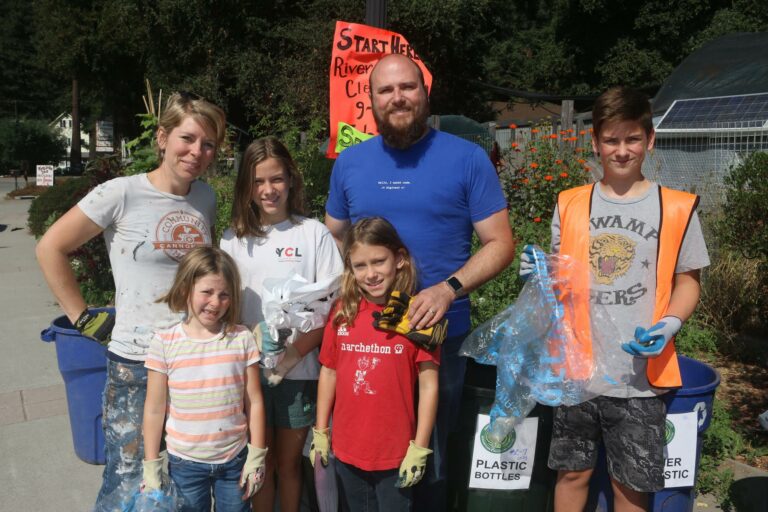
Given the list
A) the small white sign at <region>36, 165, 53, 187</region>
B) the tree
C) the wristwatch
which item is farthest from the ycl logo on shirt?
the tree

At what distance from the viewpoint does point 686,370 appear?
9.98 feet

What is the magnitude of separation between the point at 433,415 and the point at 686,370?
129 cm

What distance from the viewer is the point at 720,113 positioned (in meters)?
7.20

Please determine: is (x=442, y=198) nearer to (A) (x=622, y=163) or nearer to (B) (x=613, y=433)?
(A) (x=622, y=163)

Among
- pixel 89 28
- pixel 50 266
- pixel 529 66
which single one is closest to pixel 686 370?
pixel 50 266

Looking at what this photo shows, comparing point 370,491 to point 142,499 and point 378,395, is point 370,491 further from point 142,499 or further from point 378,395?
point 142,499

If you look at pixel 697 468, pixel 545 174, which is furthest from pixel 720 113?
pixel 697 468

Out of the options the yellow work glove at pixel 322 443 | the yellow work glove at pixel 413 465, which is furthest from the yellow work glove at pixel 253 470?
the yellow work glove at pixel 413 465

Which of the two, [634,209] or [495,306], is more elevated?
[634,209]

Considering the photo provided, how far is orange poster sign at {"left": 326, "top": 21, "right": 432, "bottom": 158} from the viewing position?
5.15 metres

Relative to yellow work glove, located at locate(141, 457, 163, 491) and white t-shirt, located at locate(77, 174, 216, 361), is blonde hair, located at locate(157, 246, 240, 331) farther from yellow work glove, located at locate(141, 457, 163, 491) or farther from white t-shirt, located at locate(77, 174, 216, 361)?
yellow work glove, located at locate(141, 457, 163, 491)

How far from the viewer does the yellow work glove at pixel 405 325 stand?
2.40 meters

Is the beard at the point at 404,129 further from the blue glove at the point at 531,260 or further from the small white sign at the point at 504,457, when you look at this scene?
the small white sign at the point at 504,457

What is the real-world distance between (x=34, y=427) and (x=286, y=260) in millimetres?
3030
